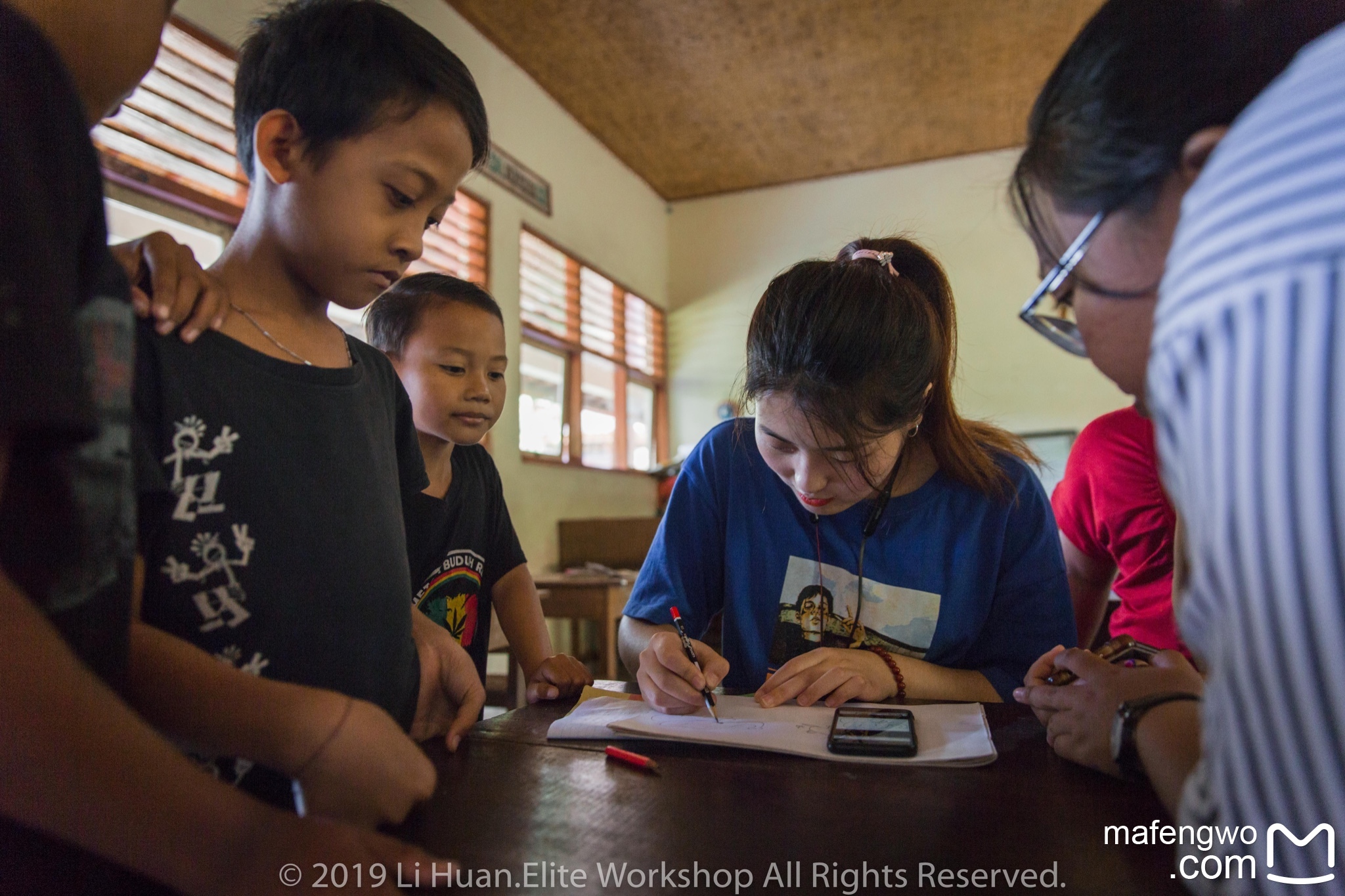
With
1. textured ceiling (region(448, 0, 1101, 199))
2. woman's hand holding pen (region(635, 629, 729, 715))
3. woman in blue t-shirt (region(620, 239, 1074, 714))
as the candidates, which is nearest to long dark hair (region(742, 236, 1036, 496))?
woman in blue t-shirt (region(620, 239, 1074, 714))

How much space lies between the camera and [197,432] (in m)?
0.72

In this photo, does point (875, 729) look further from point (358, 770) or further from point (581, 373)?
point (581, 373)

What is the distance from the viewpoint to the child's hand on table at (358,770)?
0.54 m

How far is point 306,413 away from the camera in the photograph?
813 millimetres

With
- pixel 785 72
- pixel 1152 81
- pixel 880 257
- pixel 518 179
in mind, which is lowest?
pixel 1152 81

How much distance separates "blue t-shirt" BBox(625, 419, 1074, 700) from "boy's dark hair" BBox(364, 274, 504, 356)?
724mm

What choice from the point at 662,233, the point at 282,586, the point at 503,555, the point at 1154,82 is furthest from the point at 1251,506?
the point at 662,233

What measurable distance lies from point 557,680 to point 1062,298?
32.8 inches

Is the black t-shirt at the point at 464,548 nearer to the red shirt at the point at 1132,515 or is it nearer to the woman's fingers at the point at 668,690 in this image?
the woman's fingers at the point at 668,690

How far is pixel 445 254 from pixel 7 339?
12.2 ft

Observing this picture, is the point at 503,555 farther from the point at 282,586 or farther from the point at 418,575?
the point at 282,586

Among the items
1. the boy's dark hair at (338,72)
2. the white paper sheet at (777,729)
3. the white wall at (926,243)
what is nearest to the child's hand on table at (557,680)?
the white paper sheet at (777,729)

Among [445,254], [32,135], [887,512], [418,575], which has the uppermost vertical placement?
[445,254]

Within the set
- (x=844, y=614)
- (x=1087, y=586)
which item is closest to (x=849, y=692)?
(x=844, y=614)
